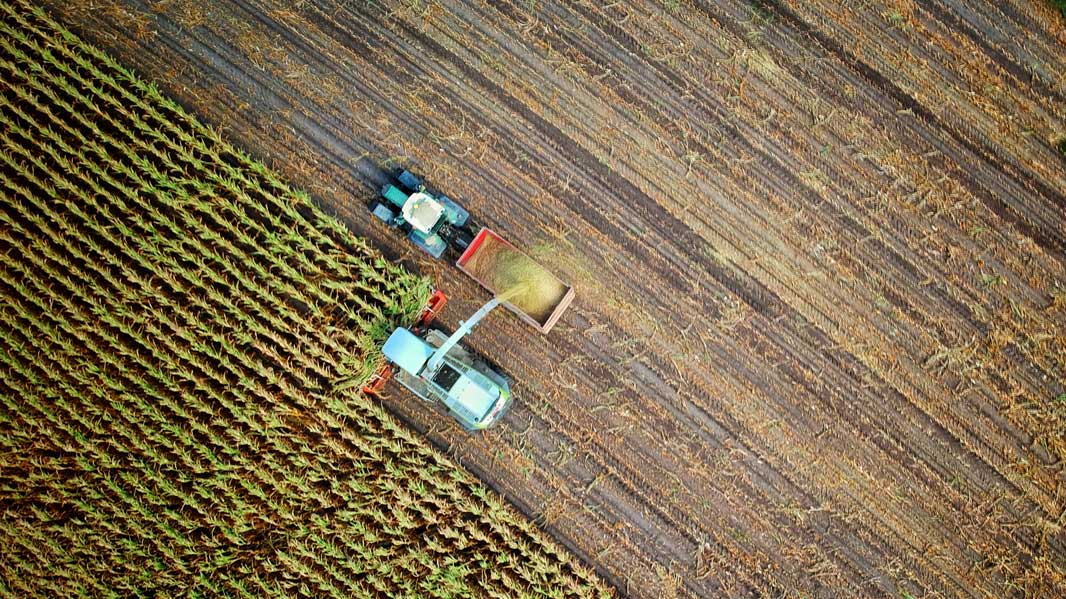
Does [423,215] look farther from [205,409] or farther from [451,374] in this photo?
[205,409]

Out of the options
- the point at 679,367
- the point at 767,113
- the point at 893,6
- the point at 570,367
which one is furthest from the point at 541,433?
the point at 893,6

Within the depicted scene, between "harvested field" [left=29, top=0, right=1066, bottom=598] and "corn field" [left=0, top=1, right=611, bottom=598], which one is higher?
"harvested field" [left=29, top=0, right=1066, bottom=598]

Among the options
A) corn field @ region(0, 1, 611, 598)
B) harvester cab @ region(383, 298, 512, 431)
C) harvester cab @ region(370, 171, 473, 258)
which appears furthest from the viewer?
corn field @ region(0, 1, 611, 598)

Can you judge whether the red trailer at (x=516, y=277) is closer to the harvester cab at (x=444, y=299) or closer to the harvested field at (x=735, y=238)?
the harvester cab at (x=444, y=299)

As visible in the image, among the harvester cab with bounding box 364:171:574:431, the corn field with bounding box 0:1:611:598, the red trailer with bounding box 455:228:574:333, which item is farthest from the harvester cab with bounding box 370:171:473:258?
the corn field with bounding box 0:1:611:598

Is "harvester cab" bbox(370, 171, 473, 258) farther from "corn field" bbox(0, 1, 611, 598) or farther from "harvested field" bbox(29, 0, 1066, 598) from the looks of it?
"corn field" bbox(0, 1, 611, 598)

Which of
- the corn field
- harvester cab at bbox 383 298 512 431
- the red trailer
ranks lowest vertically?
the corn field

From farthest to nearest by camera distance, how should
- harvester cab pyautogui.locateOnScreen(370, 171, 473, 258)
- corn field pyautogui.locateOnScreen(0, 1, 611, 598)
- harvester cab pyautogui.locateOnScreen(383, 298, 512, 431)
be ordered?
corn field pyautogui.locateOnScreen(0, 1, 611, 598) → harvester cab pyautogui.locateOnScreen(370, 171, 473, 258) → harvester cab pyautogui.locateOnScreen(383, 298, 512, 431)

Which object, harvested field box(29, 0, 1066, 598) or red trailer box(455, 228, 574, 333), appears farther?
harvested field box(29, 0, 1066, 598)

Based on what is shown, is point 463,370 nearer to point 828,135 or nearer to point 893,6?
point 828,135
